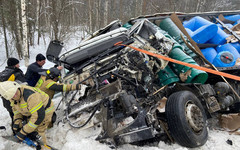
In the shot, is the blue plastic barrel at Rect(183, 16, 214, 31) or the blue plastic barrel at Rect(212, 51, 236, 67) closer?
the blue plastic barrel at Rect(212, 51, 236, 67)

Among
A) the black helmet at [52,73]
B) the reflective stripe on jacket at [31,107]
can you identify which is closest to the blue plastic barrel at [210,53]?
the black helmet at [52,73]

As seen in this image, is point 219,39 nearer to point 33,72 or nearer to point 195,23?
point 195,23

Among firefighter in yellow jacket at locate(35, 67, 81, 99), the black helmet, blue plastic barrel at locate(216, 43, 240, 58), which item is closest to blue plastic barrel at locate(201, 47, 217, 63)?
blue plastic barrel at locate(216, 43, 240, 58)

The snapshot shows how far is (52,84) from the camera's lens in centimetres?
308

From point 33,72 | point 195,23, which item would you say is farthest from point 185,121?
point 195,23

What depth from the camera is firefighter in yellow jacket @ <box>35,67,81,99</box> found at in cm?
296

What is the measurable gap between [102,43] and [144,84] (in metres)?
1.19

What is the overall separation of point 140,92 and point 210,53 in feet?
7.99

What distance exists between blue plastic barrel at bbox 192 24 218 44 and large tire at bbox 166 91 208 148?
2294 millimetres

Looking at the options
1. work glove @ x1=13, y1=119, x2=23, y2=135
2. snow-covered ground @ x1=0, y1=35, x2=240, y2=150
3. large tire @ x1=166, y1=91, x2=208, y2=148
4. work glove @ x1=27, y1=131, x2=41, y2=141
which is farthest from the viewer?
work glove @ x1=13, y1=119, x2=23, y2=135

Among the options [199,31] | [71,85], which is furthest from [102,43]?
Answer: [199,31]

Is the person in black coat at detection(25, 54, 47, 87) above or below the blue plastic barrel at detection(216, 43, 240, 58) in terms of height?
below

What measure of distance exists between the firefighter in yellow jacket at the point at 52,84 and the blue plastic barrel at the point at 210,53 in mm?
3214

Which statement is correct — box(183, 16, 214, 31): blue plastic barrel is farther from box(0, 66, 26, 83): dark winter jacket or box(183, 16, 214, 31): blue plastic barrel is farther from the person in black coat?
box(0, 66, 26, 83): dark winter jacket
